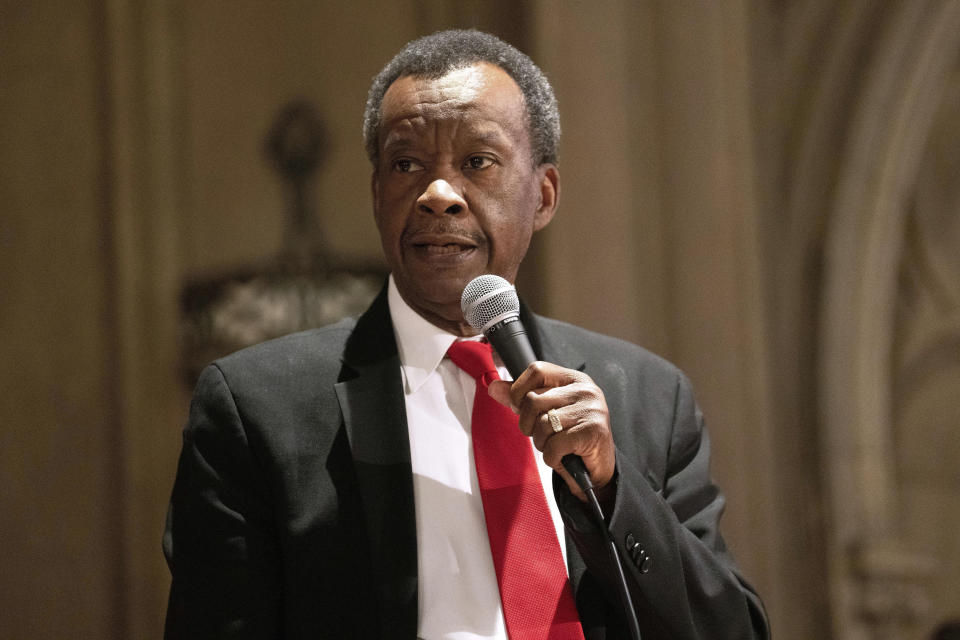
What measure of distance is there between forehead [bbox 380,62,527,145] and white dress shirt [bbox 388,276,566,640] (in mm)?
287

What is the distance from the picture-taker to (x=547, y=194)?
1.97m

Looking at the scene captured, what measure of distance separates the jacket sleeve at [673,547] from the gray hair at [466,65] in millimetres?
505

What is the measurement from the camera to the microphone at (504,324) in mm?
1379

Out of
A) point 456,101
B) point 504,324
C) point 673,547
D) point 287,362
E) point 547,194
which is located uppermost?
point 456,101

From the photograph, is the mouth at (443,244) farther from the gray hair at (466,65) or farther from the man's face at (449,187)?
the gray hair at (466,65)

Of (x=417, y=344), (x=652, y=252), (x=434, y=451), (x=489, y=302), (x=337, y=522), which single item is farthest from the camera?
(x=652, y=252)

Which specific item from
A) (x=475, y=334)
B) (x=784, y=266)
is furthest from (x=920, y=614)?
(x=475, y=334)

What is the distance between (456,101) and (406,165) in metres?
0.12

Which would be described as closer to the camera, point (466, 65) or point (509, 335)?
point (509, 335)

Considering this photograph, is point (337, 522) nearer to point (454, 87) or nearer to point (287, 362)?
point (287, 362)

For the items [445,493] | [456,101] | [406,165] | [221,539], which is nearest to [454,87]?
[456,101]

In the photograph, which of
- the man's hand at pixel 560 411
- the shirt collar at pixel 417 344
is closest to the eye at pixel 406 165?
the shirt collar at pixel 417 344

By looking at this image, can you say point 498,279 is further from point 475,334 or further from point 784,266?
point 784,266

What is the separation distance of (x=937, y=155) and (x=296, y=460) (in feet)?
7.64
